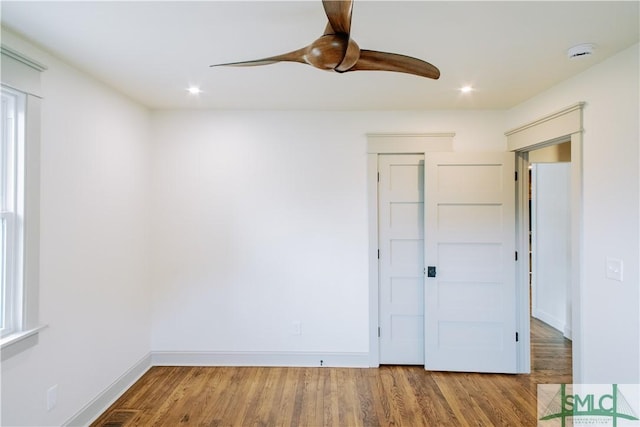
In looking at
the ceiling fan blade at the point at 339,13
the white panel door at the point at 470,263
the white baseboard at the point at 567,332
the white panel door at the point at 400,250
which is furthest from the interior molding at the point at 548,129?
the white baseboard at the point at 567,332

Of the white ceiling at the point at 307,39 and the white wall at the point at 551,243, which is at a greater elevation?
the white ceiling at the point at 307,39

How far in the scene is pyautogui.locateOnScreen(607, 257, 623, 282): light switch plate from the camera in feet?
6.07

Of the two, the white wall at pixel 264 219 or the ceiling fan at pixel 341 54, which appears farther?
the white wall at pixel 264 219

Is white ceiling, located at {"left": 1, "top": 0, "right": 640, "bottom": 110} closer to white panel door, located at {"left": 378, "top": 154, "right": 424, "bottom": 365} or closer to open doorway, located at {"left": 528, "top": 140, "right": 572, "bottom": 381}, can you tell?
white panel door, located at {"left": 378, "top": 154, "right": 424, "bottom": 365}

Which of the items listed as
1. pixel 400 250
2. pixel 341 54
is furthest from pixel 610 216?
pixel 341 54

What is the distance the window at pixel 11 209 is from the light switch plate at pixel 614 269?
3.54 meters

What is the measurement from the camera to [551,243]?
13.5 ft

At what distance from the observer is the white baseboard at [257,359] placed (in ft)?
9.83

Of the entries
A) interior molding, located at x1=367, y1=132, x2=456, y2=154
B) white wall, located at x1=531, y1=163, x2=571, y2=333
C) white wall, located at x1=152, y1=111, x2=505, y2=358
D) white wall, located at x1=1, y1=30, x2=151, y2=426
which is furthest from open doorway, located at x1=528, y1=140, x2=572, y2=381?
white wall, located at x1=1, y1=30, x2=151, y2=426

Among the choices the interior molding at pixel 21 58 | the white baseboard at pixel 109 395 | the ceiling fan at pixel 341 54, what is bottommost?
the white baseboard at pixel 109 395

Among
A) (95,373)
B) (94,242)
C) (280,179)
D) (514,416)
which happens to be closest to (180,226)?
(94,242)

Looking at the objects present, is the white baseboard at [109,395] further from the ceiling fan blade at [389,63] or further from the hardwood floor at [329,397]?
the ceiling fan blade at [389,63]

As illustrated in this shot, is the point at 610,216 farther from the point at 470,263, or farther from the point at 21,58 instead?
the point at 21,58

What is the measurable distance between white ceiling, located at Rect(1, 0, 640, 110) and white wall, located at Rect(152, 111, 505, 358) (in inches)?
19.4
